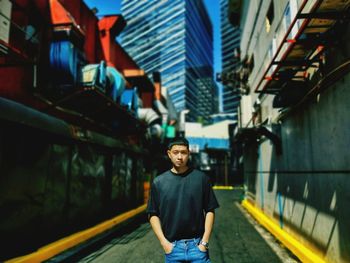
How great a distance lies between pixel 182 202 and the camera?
2.59m

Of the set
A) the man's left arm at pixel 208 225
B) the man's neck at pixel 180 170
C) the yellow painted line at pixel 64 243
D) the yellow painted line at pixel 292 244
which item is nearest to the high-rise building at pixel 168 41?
the yellow painted line at pixel 292 244

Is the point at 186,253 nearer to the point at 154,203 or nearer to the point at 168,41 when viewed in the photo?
the point at 154,203

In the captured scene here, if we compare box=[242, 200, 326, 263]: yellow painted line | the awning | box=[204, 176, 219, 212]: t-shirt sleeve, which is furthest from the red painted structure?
box=[242, 200, 326, 263]: yellow painted line

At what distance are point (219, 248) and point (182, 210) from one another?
5190 mm

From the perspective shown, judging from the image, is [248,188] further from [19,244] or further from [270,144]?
[19,244]

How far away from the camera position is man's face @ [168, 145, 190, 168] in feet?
8.82

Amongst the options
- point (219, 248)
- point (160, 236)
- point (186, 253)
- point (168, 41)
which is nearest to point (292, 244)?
point (219, 248)

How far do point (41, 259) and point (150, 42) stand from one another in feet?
405

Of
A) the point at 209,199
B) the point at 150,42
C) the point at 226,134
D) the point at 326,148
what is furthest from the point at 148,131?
the point at 150,42

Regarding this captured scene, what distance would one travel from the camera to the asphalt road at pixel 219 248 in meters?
6.15

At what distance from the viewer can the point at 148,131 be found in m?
18.7

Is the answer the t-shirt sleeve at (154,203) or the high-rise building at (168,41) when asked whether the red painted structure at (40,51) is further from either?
the high-rise building at (168,41)

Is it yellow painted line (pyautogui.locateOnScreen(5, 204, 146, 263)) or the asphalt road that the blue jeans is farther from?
yellow painted line (pyautogui.locateOnScreen(5, 204, 146, 263))

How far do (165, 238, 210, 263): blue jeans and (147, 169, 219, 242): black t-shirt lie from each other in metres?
0.06
